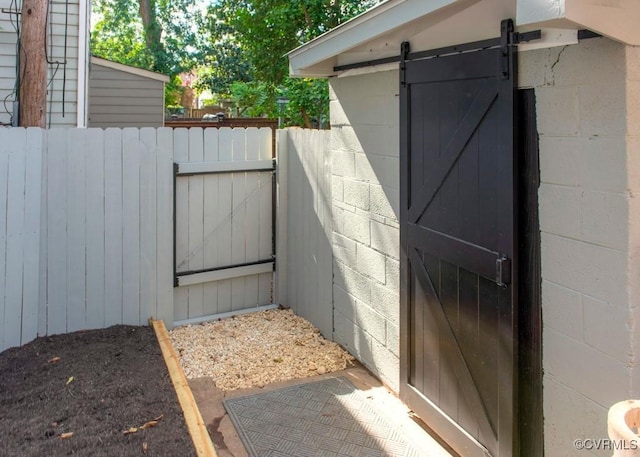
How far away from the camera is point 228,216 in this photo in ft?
16.3

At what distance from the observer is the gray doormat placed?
116 inches

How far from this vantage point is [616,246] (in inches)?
76.3

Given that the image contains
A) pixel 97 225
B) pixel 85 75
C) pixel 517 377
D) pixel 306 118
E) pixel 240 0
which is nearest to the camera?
pixel 517 377

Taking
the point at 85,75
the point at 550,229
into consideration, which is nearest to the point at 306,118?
the point at 85,75

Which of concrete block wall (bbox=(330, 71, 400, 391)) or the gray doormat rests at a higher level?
concrete block wall (bbox=(330, 71, 400, 391))

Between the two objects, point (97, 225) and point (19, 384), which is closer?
point (19, 384)

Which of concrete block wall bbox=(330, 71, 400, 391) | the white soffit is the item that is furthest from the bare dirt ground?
the white soffit

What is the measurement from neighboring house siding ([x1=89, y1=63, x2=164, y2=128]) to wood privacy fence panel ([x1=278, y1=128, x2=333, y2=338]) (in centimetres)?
569

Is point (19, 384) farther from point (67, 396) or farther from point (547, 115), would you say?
point (547, 115)

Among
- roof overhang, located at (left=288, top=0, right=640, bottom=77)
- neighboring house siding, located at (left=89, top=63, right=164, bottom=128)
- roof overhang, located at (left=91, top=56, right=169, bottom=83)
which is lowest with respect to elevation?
roof overhang, located at (left=288, top=0, right=640, bottom=77)

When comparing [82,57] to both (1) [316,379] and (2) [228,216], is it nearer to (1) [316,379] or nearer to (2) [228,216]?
(2) [228,216]

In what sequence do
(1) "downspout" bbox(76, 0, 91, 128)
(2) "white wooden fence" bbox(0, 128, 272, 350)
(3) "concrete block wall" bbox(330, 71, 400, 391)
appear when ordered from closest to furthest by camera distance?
(3) "concrete block wall" bbox(330, 71, 400, 391), (2) "white wooden fence" bbox(0, 128, 272, 350), (1) "downspout" bbox(76, 0, 91, 128)

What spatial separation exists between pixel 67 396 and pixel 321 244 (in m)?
2.15

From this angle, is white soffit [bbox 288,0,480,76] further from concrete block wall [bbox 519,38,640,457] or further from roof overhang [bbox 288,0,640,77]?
concrete block wall [bbox 519,38,640,457]
